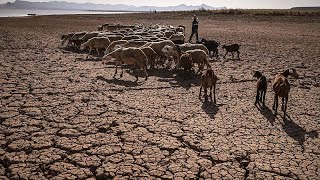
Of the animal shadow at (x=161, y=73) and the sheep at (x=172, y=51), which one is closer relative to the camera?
the animal shadow at (x=161, y=73)

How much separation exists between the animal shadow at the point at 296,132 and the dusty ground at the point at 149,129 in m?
0.02

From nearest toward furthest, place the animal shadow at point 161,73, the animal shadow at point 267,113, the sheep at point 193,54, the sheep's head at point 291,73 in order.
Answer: the animal shadow at point 267,113, the sheep's head at point 291,73, the sheep at point 193,54, the animal shadow at point 161,73

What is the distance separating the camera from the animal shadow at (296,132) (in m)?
6.46

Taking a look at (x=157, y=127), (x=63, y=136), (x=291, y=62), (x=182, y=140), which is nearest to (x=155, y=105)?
(x=157, y=127)

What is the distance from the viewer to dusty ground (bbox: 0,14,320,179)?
17.6 ft

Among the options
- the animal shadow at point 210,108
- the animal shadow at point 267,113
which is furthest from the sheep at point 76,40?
the animal shadow at point 267,113

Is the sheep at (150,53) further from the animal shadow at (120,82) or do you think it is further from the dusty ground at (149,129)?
the animal shadow at (120,82)

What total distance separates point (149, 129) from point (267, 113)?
3.26 metres

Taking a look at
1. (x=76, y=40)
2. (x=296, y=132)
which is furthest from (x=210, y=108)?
(x=76, y=40)

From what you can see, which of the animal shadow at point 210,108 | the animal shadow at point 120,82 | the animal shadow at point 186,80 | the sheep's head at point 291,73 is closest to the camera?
the animal shadow at point 210,108

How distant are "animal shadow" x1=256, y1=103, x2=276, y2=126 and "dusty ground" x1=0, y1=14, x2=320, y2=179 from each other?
50mm

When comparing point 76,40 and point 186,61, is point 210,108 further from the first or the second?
point 76,40

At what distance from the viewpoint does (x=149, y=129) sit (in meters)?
6.93

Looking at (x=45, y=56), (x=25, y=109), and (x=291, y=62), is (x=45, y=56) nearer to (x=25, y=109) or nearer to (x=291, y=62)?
(x=25, y=109)
